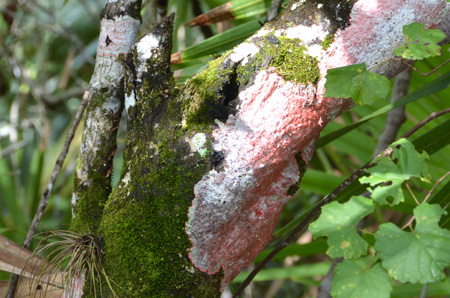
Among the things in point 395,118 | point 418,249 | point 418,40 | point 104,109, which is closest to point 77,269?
point 104,109

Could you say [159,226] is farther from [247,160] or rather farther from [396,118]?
[396,118]

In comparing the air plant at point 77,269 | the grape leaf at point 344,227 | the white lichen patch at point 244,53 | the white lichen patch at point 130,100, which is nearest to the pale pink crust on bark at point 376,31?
the white lichen patch at point 244,53

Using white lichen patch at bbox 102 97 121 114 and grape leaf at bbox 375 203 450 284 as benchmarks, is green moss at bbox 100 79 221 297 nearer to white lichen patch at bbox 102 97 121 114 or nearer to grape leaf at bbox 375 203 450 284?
white lichen patch at bbox 102 97 121 114

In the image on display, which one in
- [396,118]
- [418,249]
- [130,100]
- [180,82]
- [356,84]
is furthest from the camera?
[396,118]

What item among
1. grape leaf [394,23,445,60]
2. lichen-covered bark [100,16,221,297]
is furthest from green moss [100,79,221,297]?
grape leaf [394,23,445,60]

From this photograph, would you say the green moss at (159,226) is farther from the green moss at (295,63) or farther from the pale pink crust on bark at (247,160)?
the green moss at (295,63)
